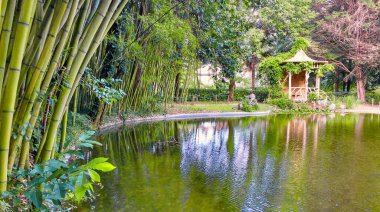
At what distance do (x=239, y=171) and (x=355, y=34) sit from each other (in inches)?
591

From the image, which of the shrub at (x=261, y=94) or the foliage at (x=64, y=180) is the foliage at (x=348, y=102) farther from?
the foliage at (x=64, y=180)

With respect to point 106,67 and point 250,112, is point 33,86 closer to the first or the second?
point 106,67

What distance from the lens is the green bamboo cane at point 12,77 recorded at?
1369mm

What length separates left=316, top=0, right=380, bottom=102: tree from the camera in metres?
16.5

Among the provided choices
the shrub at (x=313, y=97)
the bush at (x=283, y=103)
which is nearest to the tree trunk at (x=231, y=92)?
the bush at (x=283, y=103)

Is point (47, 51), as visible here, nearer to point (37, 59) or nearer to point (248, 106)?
point (37, 59)

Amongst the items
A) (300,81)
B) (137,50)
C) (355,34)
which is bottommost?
(300,81)

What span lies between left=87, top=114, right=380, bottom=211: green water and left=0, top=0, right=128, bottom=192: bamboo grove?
154 cm

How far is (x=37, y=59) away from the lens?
169 centimetres

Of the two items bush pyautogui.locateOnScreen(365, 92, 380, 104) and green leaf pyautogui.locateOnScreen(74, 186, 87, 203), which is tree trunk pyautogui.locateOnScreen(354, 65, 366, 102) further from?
green leaf pyautogui.locateOnScreen(74, 186, 87, 203)

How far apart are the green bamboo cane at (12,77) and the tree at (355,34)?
17253 millimetres

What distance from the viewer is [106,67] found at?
7.53 metres

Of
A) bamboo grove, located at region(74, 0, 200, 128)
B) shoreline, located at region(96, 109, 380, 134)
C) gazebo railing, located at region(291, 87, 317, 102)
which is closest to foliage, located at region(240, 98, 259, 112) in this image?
shoreline, located at region(96, 109, 380, 134)

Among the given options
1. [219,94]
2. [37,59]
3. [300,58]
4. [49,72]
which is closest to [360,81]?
[300,58]
